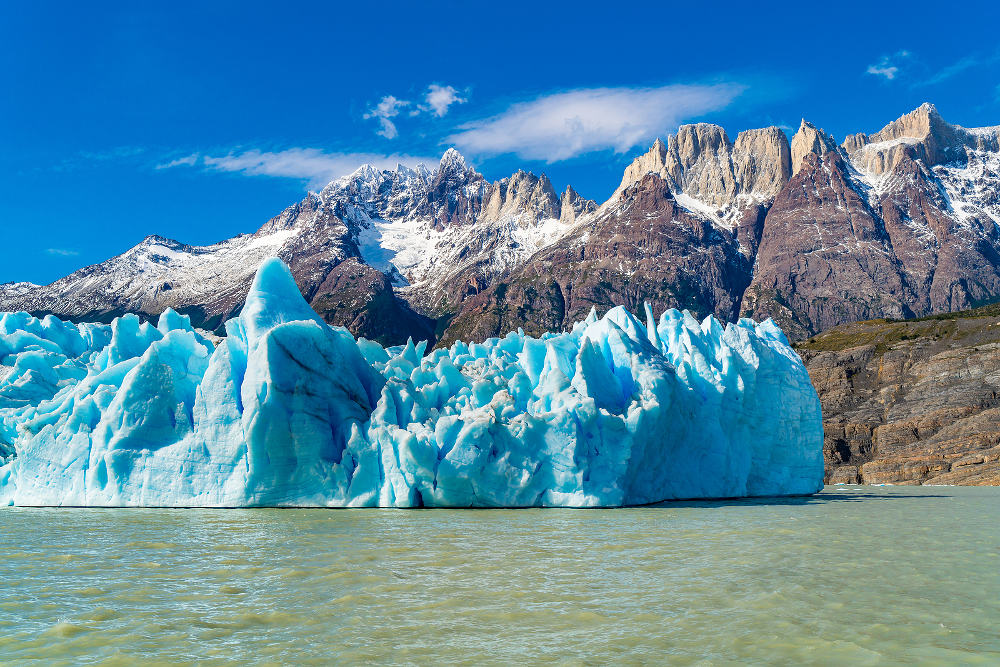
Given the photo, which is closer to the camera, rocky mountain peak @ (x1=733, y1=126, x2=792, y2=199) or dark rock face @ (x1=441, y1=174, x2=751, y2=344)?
dark rock face @ (x1=441, y1=174, x2=751, y2=344)

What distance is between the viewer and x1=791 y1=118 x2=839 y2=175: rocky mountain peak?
556ft

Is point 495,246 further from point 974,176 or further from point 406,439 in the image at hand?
point 406,439

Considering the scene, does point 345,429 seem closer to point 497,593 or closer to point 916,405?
point 497,593

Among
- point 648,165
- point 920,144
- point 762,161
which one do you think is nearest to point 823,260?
point 762,161

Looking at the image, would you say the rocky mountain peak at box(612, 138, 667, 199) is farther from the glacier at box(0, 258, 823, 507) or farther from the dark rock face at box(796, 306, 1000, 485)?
the glacier at box(0, 258, 823, 507)

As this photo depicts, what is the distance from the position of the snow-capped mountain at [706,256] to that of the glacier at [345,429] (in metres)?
116

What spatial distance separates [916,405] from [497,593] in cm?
5332

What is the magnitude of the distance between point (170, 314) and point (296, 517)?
14312mm

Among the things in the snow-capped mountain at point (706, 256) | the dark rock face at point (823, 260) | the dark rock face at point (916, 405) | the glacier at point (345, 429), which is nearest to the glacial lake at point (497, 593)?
the glacier at point (345, 429)

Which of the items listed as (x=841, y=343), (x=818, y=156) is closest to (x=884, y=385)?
(x=841, y=343)

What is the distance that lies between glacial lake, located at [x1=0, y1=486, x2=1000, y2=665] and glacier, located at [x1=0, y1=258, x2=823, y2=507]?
148 inches

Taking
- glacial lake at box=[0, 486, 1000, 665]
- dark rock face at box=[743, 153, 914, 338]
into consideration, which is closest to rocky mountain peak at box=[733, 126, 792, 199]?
dark rock face at box=[743, 153, 914, 338]

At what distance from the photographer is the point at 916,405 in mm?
55094

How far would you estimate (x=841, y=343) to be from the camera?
7694 centimetres
